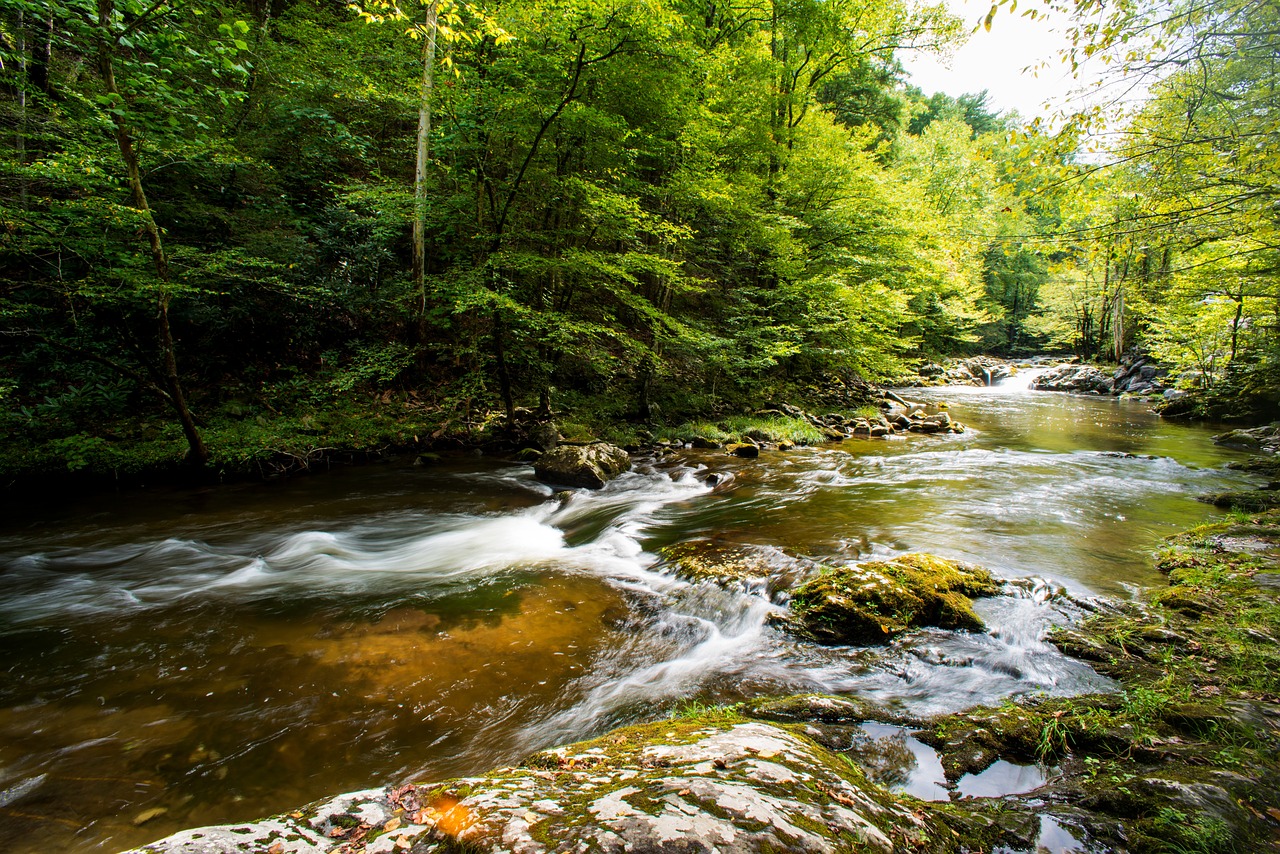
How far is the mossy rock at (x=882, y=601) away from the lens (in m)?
3.82

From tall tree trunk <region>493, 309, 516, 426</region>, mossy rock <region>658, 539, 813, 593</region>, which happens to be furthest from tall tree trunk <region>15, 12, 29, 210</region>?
mossy rock <region>658, 539, 813, 593</region>

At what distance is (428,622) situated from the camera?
4.30 metres

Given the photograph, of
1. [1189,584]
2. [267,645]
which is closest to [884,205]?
[1189,584]

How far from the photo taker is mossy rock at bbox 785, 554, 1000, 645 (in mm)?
3820

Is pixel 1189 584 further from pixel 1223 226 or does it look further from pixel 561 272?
pixel 561 272

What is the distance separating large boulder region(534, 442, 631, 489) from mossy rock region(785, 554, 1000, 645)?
16.0ft

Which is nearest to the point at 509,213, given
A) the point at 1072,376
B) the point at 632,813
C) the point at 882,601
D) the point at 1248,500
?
the point at 882,601

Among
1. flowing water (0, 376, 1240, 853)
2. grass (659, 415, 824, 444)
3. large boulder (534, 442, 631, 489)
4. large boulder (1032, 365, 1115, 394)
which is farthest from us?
large boulder (1032, 365, 1115, 394)

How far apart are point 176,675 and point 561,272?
8.19 meters

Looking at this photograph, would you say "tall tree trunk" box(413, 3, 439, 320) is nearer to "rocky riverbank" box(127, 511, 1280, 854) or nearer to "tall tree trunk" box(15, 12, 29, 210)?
"tall tree trunk" box(15, 12, 29, 210)

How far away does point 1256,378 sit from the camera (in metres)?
13.0

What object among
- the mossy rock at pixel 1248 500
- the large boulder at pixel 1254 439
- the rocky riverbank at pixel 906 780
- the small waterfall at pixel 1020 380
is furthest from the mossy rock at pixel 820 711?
the small waterfall at pixel 1020 380

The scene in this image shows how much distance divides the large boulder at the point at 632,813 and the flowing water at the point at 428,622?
4.43 feet

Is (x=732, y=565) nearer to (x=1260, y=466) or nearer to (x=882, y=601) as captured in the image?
(x=882, y=601)
